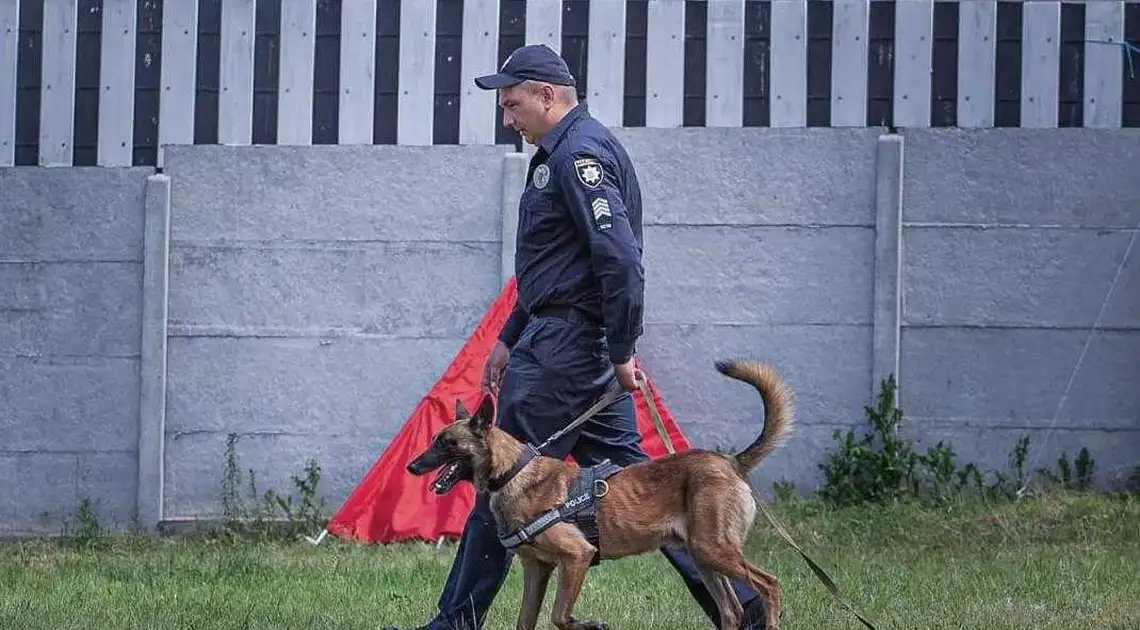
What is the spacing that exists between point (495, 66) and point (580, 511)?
5442 mm

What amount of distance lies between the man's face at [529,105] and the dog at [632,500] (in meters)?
0.92

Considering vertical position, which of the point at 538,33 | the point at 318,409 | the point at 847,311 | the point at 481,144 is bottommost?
the point at 318,409

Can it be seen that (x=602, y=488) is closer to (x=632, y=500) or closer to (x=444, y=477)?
(x=632, y=500)

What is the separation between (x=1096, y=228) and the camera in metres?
10.2

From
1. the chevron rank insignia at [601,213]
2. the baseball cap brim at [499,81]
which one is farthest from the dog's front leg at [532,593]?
the baseball cap brim at [499,81]

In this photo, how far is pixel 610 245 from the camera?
527 cm

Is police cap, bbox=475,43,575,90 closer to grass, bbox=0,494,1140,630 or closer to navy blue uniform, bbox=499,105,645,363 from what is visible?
navy blue uniform, bbox=499,105,645,363

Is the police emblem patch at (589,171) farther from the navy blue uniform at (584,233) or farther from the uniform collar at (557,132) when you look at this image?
the uniform collar at (557,132)

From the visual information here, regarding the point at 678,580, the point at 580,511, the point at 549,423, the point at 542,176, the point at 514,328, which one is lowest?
the point at 678,580

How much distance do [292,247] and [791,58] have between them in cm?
329

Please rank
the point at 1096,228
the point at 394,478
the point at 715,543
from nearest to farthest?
the point at 715,543
the point at 394,478
the point at 1096,228

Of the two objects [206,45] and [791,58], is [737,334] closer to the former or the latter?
[791,58]

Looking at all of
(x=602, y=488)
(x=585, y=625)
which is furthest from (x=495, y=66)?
(x=585, y=625)

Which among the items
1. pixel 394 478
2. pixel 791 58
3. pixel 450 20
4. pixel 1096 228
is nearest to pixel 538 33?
pixel 450 20
